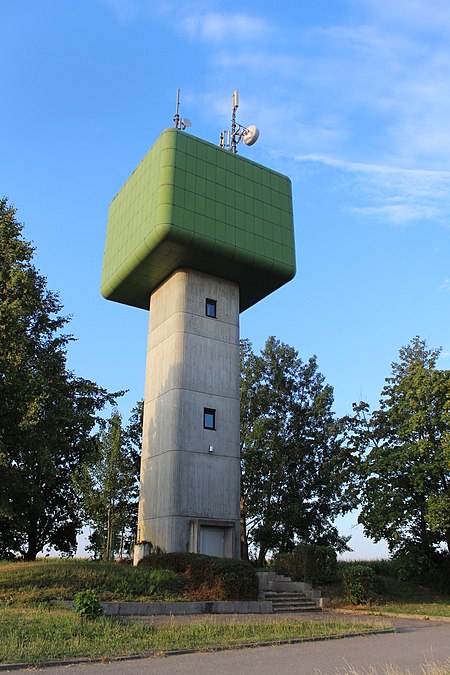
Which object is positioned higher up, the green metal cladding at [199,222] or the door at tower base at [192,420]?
the green metal cladding at [199,222]

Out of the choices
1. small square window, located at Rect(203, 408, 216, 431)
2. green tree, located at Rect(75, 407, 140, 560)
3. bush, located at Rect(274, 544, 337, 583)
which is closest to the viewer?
bush, located at Rect(274, 544, 337, 583)

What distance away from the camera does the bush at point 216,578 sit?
17.3 metres

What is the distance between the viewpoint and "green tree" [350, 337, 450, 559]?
2233 cm

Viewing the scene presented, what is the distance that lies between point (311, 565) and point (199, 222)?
1429 centimetres

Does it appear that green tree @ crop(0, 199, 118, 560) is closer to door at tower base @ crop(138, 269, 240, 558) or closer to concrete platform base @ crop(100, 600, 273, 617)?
door at tower base @ crop(138, 269, 240, 558)

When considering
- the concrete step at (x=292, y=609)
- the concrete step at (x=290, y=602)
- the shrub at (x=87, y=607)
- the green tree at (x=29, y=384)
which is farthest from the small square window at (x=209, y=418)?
the shrub at (x=87, y=607)

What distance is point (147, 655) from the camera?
8945 millimetres

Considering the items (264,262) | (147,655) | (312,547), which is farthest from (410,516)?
(147,655)

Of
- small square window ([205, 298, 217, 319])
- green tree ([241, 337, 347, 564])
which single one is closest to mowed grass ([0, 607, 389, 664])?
small square window ([205, 298, 217, 319])

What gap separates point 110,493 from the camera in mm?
30594

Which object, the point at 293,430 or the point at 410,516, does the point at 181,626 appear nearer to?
the point at 410,516

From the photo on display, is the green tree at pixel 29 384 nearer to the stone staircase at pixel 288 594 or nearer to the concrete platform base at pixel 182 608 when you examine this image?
the concrete platform base at pixel 182 608

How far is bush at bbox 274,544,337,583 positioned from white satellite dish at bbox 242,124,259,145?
1890cm

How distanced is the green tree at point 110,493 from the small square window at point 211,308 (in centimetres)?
905
